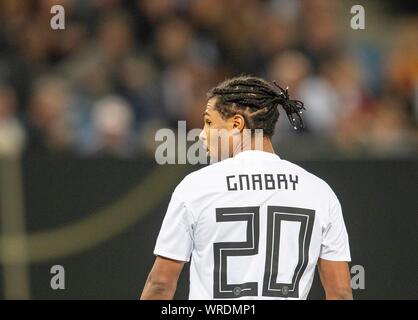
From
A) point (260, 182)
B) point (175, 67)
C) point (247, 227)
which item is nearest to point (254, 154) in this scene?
point (260, 182)

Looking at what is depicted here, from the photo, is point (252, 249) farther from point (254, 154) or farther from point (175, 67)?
point (175, 67)

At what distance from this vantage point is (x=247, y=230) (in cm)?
395

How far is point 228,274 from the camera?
156 inches

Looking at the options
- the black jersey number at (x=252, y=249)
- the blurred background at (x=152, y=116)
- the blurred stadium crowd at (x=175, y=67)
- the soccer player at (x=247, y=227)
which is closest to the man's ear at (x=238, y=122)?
the soccer player at (x=247, y=227)

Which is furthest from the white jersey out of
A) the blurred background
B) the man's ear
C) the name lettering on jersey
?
the blurred background

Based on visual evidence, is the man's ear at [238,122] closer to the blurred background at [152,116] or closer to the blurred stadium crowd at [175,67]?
the blurred background at [152,116]

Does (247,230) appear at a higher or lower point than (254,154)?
lower

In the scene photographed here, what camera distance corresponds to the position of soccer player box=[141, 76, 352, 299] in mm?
3957

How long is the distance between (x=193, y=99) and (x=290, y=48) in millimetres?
920

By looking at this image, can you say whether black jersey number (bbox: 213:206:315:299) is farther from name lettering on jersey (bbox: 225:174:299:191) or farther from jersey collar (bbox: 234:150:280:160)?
jersey collar (bbox: 234:150:280:160)

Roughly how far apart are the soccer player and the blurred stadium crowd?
3.43 meters

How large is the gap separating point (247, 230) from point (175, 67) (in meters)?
4.99
